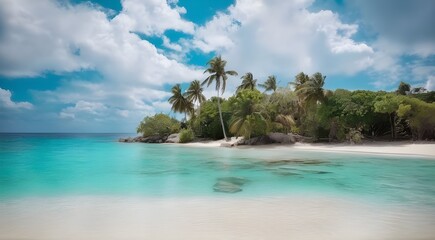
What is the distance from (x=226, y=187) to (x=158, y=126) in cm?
4695

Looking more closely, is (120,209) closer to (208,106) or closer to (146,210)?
(146,210)

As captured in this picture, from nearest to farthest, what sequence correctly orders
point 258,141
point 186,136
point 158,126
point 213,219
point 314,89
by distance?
1. point 213,219
2. point 314,89
3. point 258,141
4. point 186,136
5. point 158,126

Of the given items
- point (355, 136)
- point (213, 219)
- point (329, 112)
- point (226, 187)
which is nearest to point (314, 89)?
point (329, 112)

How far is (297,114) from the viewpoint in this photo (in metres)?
39.2

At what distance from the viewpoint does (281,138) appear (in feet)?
121

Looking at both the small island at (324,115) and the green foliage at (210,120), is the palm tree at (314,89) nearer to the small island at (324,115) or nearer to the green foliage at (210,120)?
the small island at (324,115)

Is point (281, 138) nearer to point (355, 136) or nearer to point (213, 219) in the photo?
point (355, 136)

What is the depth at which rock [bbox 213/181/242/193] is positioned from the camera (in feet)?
32.0

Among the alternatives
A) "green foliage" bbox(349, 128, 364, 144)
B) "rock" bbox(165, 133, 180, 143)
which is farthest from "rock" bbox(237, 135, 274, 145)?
"rock" bbox(165, 133, 180, 143)

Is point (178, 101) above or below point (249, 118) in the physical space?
above

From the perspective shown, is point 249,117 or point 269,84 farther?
point 269,84

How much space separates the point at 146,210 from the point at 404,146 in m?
28.2

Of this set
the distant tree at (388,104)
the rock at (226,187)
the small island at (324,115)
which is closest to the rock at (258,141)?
the small island at (324,115)

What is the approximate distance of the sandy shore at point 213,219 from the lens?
5375 millimetres
